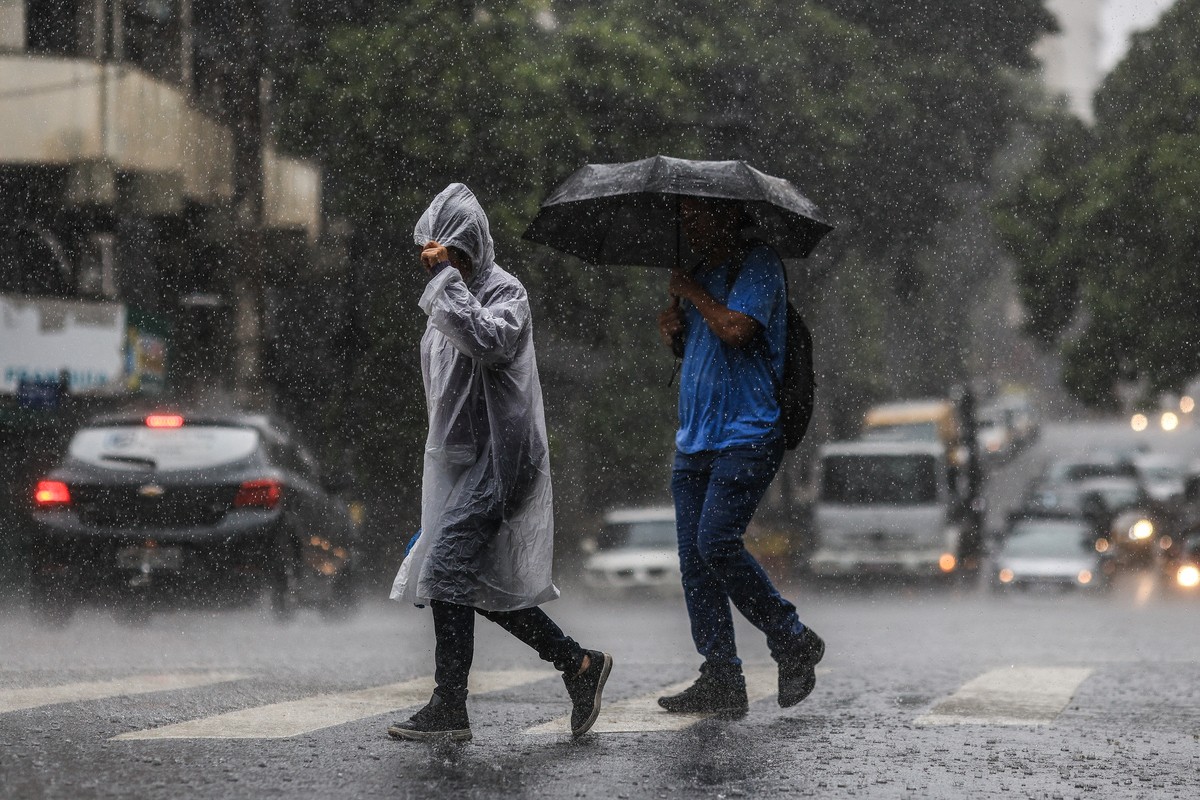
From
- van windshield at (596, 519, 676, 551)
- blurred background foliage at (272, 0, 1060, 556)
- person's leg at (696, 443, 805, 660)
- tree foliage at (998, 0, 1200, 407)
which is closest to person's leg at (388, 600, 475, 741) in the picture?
person's leg at (696, 443, 805, 660)

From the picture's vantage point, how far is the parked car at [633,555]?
18.4 m

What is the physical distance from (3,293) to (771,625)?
15241 millimetres

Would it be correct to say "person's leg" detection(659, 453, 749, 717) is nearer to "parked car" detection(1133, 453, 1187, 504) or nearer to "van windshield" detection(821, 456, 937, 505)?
"van windshield" detection(821, 456, 937, 505)

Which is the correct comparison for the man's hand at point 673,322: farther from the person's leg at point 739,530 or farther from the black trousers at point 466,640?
the black trousers at point 466,640

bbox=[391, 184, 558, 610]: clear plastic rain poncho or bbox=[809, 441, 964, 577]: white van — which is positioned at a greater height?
bbox=[391, 184, 558, 610]: clear plastic rain poncho

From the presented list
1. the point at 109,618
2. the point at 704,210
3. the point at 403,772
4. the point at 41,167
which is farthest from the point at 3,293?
the point at 403,772

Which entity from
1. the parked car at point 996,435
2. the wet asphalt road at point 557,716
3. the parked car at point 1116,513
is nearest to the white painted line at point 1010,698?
the wet asphalt road at point 557,716

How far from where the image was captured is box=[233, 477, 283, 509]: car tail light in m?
10.2

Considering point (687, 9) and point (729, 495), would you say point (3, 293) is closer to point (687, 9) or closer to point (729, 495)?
point (687, 9)

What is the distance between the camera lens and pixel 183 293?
19.2m

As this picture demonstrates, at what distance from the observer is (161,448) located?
1017 centimetres

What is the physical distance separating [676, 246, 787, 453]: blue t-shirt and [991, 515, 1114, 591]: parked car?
699 inches

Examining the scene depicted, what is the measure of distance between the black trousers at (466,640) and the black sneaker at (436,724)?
26mm

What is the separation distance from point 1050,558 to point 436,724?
1921cm
